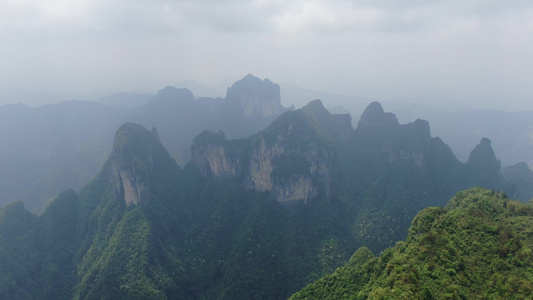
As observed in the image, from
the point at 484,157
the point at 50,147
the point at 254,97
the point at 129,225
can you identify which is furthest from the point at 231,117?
the point at 484,157

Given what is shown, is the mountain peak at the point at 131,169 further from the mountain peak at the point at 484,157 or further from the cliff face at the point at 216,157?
the mountain peak at the point at 484,157

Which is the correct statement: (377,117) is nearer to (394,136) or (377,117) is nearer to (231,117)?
(394,136)

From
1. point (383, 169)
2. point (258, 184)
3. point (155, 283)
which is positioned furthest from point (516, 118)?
point (155, 283)

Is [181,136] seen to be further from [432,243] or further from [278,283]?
[432,243]

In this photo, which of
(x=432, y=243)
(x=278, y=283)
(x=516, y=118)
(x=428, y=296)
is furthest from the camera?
(x=516, y=118)

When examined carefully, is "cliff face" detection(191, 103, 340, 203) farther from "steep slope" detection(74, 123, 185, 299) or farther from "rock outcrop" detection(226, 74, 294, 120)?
"rock outcrop" detection(226, 74, 294, 120)

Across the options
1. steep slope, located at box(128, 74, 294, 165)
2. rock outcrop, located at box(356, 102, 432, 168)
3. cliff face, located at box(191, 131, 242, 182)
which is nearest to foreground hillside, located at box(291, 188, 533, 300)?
cliff face, located at box(191, 131, 242, 182)
